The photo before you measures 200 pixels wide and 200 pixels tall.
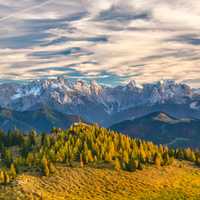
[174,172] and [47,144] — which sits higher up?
[47,144]

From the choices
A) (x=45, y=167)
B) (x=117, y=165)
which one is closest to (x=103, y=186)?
(x=117, y=165)

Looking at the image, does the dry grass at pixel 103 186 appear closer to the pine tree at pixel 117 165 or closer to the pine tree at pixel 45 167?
the pine tree at pixel 117 165

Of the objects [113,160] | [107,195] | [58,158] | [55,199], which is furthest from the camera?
[113,160]

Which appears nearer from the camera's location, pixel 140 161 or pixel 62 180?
pixel 62 180

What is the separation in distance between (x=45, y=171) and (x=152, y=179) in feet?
152

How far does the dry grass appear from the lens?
142 metres

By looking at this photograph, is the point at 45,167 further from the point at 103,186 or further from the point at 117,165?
the point at 117,165

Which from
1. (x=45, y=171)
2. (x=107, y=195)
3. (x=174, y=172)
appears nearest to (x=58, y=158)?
(x=45, y=171)

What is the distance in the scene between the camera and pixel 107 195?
150 m

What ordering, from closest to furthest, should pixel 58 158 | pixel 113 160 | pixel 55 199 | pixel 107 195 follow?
pixel 55 199 → pixel 107 195 → pixel 58 158 → pixel 113 160

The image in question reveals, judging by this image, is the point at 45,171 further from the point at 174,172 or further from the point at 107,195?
the point at 174,172

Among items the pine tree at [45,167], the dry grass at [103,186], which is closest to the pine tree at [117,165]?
the dry grass at [103,186]

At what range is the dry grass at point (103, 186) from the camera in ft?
468

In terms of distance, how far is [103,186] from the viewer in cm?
15888
